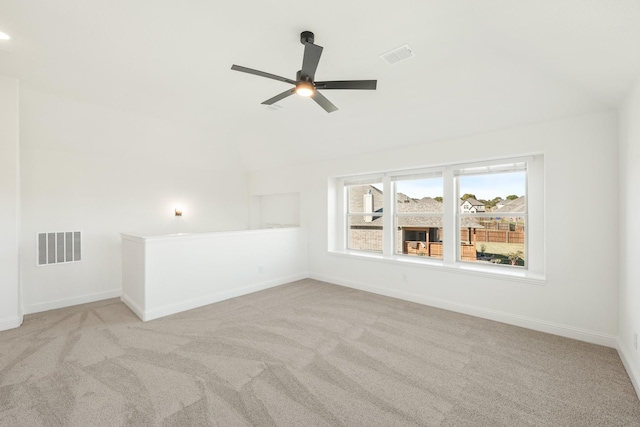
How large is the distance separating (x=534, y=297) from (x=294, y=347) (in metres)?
2.90

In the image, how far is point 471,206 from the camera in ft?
14.1

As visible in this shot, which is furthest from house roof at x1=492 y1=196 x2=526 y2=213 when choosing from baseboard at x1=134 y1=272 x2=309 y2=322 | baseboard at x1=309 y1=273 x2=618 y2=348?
baseboard at x1=134 y1=272 x2=309 y2=322

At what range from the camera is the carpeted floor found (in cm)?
200

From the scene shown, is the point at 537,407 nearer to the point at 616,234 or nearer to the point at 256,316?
the point at 616,234

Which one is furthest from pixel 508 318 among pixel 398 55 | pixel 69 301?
pixel 69 301

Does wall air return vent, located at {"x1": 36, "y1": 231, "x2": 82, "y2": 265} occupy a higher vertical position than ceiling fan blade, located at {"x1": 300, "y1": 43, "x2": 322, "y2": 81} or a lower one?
lower

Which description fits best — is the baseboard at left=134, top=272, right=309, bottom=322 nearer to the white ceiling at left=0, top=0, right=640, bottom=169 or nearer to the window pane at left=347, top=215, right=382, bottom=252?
the window pane at left=347, top=215, right=382, bottom=252

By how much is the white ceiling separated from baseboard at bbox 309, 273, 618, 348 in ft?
7.79

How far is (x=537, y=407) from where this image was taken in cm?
208

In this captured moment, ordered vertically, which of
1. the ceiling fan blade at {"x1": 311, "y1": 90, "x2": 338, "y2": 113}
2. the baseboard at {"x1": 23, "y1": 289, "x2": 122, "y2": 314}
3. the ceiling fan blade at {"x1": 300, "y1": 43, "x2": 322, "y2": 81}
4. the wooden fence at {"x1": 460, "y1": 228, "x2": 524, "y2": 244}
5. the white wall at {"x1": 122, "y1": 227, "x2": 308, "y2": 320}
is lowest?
the baseboard at {"x1": 23, "y1": 289, "x2": 122, "y2": 314}

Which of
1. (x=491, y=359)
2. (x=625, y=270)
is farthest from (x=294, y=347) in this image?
(x=625, y=270)

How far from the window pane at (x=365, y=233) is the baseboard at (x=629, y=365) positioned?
329 cm

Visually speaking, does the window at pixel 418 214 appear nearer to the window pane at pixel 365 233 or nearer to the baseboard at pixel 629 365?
the window pane at pixel 365 233

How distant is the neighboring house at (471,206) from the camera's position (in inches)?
166
